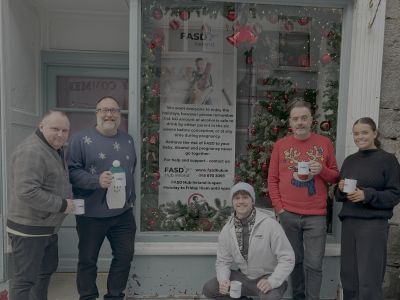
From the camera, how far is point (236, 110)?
167 inches

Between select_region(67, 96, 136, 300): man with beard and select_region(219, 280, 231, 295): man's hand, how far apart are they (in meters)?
0.84

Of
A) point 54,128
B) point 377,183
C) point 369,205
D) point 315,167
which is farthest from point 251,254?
point 54,128

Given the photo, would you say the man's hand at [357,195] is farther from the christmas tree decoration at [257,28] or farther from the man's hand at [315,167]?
the christmas tree decoration at [257,28]

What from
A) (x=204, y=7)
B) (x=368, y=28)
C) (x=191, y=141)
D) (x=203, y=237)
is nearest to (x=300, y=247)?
(x=203, y=237)

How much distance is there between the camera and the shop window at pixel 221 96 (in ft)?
12.8

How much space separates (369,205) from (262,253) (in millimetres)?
910

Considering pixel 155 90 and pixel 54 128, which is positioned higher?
pixel 155 90

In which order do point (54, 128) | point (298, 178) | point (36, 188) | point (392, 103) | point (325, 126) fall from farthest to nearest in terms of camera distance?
point (325, 126) < point (392, 103) < point (298, 178) < point (54, 128) < point (36, 188)

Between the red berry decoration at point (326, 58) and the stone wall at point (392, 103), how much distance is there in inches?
21.5

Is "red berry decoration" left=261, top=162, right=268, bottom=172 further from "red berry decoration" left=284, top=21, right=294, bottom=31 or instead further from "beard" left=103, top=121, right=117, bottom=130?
"beard" left=103, top=121, right=117, bottom=130

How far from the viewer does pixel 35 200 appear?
2.56 meters

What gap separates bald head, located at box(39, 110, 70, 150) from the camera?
106 inches

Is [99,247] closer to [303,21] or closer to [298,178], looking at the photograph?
[298,178]

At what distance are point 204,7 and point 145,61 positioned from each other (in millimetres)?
831
